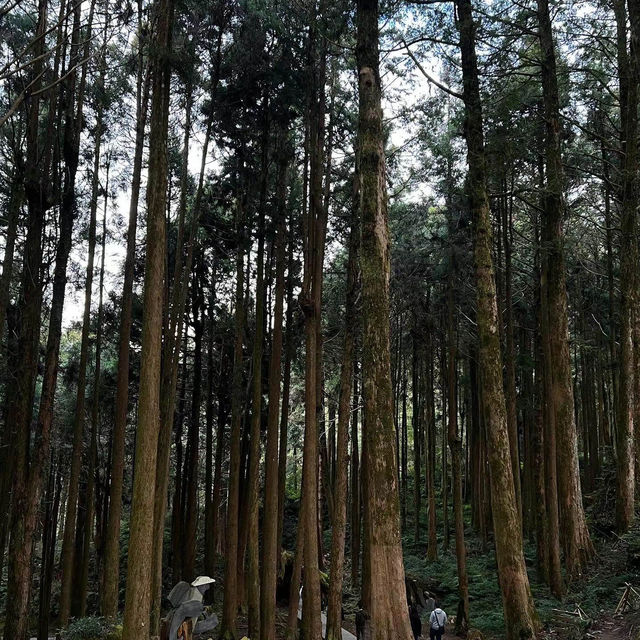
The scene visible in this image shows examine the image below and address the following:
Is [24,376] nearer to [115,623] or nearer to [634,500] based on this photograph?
[115,623]

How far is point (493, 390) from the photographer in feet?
25.9

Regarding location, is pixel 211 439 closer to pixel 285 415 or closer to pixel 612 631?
pixel 285 415

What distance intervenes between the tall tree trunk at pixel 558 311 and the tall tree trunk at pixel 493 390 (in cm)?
315

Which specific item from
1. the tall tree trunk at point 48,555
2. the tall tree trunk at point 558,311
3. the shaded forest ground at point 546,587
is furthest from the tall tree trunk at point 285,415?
the tall tree trunk at point 48,555

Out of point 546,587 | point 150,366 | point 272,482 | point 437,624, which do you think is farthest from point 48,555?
point 150,366

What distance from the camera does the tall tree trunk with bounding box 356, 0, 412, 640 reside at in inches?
235

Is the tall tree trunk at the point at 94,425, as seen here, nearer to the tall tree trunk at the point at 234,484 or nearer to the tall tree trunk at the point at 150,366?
the tall tree trunk at the point at 234,484

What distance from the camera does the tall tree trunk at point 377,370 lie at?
5973 millimetres

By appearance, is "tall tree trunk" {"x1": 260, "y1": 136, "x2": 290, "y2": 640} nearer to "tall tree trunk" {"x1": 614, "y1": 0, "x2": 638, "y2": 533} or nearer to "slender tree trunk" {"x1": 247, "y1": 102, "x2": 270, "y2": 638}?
"slender tree trunk" {"x1": 247, "y1": 102, "x2": 270, "y2": 638}

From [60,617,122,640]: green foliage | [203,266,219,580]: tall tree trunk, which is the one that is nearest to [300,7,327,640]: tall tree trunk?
[60,617,122,640]: green foliage

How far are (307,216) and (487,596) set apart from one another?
11852 mm

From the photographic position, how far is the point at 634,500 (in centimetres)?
1229

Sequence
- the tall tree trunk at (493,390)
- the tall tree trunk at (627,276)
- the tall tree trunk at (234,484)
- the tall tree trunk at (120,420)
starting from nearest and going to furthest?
1. the tall tree trunk at (493,390)
2. the tall tree trunk at (120,420)
3. the tall tree trunk at (627,276)
4. the tall tree trunk at (234,484)

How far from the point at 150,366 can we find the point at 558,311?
8177mm
